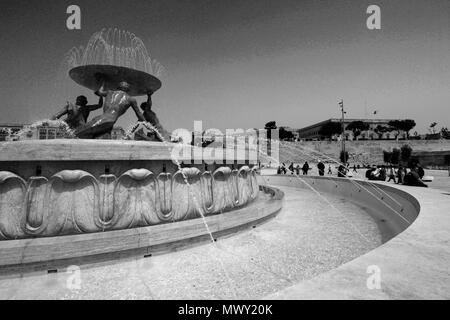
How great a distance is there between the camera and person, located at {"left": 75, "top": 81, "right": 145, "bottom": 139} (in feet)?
18.2

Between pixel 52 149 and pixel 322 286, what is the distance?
146 inches

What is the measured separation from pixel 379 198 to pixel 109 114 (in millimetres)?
7444

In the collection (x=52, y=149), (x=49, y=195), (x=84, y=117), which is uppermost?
(x=84, y=117)

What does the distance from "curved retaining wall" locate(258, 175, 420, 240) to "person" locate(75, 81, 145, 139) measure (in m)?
5.86

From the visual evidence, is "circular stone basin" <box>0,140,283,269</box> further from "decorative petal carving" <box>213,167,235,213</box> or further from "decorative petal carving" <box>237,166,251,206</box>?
"decorative petal carving" <box>237,166,251,206</box>

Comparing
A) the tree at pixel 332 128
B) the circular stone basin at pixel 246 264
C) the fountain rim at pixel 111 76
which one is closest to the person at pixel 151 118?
the fountain rim at pixel 111 76

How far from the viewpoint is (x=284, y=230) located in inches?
198

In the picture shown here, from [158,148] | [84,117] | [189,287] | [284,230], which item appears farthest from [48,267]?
[84,117]

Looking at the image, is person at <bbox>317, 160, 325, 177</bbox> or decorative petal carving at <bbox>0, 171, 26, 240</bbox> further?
person at <bbox>317, 160, 325, 177</bbox>

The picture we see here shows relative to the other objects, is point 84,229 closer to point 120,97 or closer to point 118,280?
point 118,280

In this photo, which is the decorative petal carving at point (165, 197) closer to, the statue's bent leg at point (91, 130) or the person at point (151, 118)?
the statue's bent leg at point (91, 130)

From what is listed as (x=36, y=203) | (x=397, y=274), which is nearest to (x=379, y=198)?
(x=397, y=274)

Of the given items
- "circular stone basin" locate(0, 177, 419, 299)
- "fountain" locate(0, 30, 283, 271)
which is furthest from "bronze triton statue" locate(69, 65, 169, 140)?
"circular stone basin" locate(0, 177, 419, 299)

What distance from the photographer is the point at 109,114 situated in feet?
18.6
